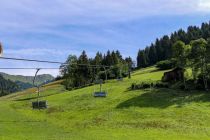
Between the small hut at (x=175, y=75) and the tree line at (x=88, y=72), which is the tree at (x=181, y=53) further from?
the tree line at (x=88, y=72)

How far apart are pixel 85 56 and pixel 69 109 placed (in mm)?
75863

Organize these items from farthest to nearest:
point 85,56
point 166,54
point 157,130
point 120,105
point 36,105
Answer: point 166,54
point 85,56
point 120,105
point 36,105
point 157,130

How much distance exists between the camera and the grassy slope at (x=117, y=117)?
41.8 m

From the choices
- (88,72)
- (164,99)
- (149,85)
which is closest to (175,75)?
(149,85)

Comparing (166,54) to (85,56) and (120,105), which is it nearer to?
(85,56)

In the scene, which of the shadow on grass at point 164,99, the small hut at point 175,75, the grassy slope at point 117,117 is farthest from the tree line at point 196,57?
the grassy slope at point 117,117

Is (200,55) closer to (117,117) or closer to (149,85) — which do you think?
(149,85)

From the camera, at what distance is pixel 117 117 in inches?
2169

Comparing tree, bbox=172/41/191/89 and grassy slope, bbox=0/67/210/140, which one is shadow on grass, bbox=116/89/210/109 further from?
tree, bbox=172/41/191/89

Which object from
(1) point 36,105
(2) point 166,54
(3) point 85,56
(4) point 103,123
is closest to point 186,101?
(4) point 103,123

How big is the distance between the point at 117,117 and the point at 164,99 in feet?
43.2

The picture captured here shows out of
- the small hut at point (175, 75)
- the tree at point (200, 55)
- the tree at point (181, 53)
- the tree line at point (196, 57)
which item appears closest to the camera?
the tree line at point (196, 57)

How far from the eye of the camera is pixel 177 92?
237 ft

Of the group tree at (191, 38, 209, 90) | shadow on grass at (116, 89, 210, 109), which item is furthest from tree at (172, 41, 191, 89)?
shadow on grass at (116, 89, 210, 109)
